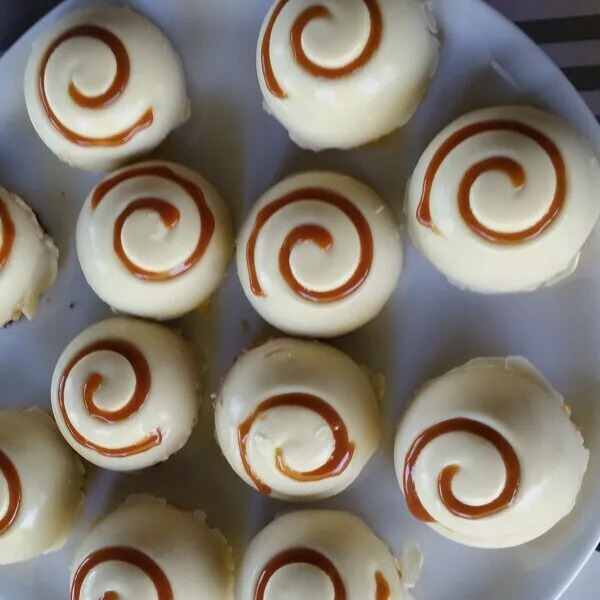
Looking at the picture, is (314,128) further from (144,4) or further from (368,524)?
(368,524)

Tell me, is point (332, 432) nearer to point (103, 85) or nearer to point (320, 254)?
point (320, 254)

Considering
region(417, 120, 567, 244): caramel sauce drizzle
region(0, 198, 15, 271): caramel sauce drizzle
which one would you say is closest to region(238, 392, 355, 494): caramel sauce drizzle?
region(417, 120, 567, 244): caramel sauce drizzle

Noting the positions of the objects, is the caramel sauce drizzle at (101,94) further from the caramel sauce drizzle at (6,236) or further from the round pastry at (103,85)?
the caramel sauce drizzle at (6,236)

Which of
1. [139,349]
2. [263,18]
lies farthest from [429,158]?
[139,349]

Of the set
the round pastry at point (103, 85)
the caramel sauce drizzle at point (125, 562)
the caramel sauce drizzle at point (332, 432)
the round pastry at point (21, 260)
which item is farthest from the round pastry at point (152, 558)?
the round pastry at point (103, 85)

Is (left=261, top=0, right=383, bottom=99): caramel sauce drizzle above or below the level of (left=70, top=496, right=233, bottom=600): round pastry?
above

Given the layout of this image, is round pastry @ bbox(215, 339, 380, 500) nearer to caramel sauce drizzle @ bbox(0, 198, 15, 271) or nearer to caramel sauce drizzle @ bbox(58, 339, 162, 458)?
caramel sauce drizzle @ bbox(58, 339, 162, 458)

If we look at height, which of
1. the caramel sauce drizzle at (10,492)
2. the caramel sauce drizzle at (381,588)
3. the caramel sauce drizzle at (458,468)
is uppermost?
the caramel sauce drizzle at (458,468)
